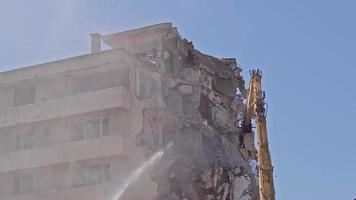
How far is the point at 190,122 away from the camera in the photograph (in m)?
41.8

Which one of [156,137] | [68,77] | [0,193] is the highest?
[68,77]

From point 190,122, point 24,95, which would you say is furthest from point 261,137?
point 24,95

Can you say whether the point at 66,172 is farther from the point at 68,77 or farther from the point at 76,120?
the point at 68,77

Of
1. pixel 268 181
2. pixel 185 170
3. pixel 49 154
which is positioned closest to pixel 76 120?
pixel 49 154

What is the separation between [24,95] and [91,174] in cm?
641

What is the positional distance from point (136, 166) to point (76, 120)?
12.0ft

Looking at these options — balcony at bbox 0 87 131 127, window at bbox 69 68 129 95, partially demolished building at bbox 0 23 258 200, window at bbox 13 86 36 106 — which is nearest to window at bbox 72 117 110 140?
partially demolished building at bbox 0 23 258 200

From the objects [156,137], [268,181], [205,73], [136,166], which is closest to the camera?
[268,181]

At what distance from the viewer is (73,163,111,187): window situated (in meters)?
35.9

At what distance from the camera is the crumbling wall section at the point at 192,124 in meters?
39.4

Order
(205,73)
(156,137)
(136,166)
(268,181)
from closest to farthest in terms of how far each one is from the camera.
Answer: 1. (268,181)
2. (136,166)
3. (156,137)
4. (205,73)

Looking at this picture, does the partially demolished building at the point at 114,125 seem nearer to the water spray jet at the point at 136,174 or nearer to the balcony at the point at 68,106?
the balcony at the point at 68,106

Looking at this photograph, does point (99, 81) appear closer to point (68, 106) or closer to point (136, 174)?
point (68, 106)

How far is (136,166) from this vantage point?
36500 mm
